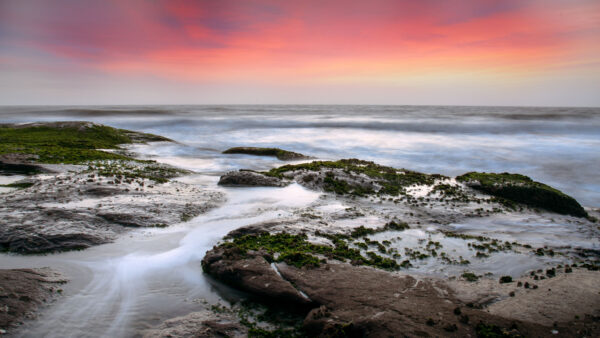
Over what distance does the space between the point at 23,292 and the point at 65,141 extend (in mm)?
15638

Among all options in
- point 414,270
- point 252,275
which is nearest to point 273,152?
point 414,270

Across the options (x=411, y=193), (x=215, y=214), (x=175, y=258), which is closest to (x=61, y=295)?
(x=175, y=258)

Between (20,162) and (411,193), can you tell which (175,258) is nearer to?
(411,193)

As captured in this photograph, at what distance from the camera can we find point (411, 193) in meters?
10.5

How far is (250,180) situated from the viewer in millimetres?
11047

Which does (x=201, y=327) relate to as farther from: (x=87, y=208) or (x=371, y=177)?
(x=371, y=177)

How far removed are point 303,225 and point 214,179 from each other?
5.77 m

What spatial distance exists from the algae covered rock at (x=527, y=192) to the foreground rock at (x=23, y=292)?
35.4ft

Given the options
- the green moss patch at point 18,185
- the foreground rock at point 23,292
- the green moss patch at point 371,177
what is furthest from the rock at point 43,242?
the green moss patch at point 371,177

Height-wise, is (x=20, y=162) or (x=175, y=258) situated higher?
(x=20, y=162)

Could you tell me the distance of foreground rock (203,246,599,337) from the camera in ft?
12.7

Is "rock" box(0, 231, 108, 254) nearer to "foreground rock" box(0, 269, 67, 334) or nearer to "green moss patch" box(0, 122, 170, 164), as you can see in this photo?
"foreground rock" box(0, 269, 67, 334)

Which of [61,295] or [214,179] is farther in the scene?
[214,179]

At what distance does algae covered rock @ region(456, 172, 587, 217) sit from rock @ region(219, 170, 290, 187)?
6125 millimetres
